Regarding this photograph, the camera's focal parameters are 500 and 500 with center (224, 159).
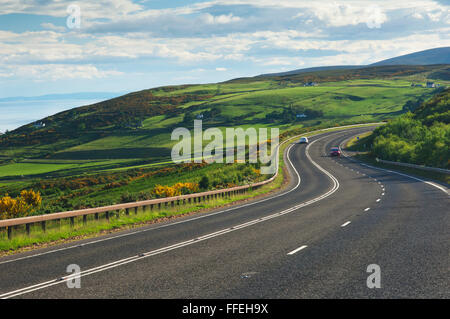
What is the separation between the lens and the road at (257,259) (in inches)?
327

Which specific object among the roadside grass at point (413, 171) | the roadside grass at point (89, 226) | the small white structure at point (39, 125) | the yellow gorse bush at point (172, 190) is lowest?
the roadside grass at point (413, 171)

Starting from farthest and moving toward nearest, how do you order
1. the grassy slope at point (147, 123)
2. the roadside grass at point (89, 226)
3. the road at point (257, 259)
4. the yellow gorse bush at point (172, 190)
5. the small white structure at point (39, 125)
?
the small white structure at point (39, 125) < the grassy slope at point (147, 123) < the yellow gorse bush at point (172, 190) < the roadside grass at point (89, 226) < the road at point (257, 259)

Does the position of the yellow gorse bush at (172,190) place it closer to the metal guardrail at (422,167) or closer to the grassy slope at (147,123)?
the metal guardrail at (422,167)

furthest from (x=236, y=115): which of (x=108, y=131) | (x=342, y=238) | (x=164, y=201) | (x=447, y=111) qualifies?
(x=342, y=238)

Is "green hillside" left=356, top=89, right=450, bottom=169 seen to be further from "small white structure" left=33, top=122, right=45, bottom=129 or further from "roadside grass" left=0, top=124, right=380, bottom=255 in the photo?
"small white structure" left=33, top=122, right=45, bottom=129

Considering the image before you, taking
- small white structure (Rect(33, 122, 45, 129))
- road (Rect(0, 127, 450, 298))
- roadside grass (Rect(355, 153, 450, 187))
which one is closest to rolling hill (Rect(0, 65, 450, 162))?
small white structure (Rect(33, 122, 45, 129))

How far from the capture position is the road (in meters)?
8.30

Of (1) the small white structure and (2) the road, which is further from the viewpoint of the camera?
(1) the small white structure

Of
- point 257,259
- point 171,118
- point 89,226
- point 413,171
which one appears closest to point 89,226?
point 89,226

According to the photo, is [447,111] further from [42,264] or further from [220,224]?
[42,264]

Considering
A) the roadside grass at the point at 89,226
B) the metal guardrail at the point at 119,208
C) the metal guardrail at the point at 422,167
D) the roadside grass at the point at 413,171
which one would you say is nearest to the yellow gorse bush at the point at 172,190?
the metal guardrail at the point at 119,208
